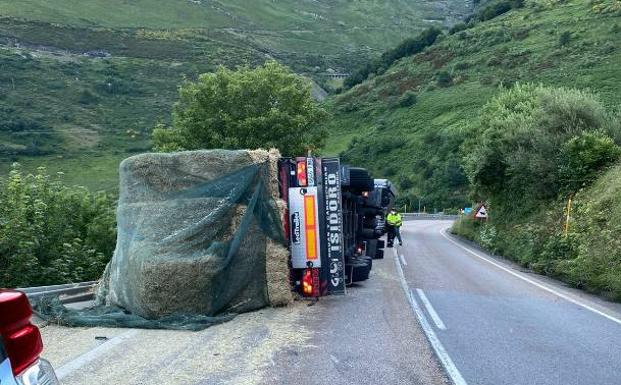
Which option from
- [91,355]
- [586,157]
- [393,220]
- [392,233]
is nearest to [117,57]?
[393,220]

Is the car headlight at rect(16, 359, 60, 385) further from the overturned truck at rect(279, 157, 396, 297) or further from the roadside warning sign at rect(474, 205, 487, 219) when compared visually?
the roadside warning sign at rect(474, 205, 487, 219)

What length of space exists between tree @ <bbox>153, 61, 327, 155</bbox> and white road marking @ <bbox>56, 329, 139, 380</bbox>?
21.1 metres

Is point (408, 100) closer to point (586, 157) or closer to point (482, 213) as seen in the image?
point (482, 213)

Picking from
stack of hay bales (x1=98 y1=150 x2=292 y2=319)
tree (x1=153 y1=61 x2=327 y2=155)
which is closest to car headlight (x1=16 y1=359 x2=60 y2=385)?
stack of hay bales (x1=98 y1=150 x2=292 y2=319)

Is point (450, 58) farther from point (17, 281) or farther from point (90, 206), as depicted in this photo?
point (17, 281)

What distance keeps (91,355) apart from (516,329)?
5576mm

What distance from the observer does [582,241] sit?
16875mm

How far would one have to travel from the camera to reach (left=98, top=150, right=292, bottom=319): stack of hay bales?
8.91m

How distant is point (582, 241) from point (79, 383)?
14.2 meters

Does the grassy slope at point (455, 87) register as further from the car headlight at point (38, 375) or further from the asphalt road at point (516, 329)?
the car headlight at point (38, 375)

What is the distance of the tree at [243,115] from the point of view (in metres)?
29.5

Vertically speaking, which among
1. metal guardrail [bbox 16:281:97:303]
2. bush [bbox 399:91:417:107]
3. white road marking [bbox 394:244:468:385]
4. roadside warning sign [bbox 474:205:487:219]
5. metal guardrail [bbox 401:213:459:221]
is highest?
bush [bbox 399:91:417:107]

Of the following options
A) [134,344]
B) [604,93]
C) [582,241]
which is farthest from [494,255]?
[604,93]

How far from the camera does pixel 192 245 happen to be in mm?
9125
